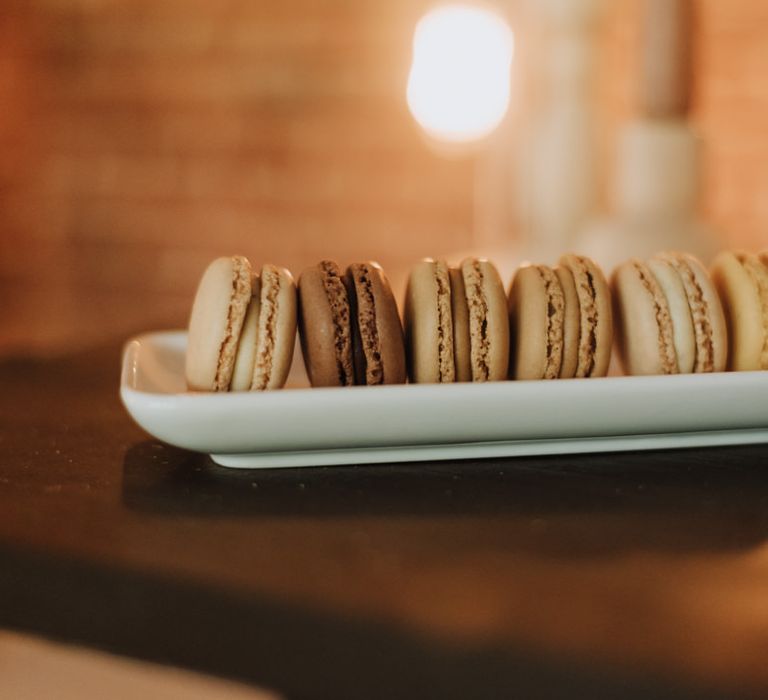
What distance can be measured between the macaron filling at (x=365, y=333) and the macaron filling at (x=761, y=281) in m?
0.27

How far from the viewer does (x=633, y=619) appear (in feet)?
1.29

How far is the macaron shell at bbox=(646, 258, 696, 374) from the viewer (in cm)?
61

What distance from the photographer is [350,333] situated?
1.95 feet

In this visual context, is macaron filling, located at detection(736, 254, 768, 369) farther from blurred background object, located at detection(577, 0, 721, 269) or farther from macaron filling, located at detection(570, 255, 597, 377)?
blurred background object, located at detection(577, 0, 721, 269)

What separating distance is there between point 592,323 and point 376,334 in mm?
154

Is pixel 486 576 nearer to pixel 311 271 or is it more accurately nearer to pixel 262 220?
pixel 311 271

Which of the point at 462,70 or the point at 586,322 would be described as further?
the point at 462,70

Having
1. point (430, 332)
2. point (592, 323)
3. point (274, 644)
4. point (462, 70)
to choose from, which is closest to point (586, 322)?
point (592, 323)

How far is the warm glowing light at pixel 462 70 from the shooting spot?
2225 mm

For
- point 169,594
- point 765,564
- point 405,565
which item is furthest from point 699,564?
point 169,594

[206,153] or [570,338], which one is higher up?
[206,153]

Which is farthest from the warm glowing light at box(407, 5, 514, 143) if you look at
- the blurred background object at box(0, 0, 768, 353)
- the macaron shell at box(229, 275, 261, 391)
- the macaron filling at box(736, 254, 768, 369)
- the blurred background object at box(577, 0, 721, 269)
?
the macaron shell at box(229, 275, 261, 391)

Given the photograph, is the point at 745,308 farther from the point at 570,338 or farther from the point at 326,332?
the point at 326,332

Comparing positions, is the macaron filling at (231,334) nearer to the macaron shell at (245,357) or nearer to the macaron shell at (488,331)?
the macaron shell at (245,357)
